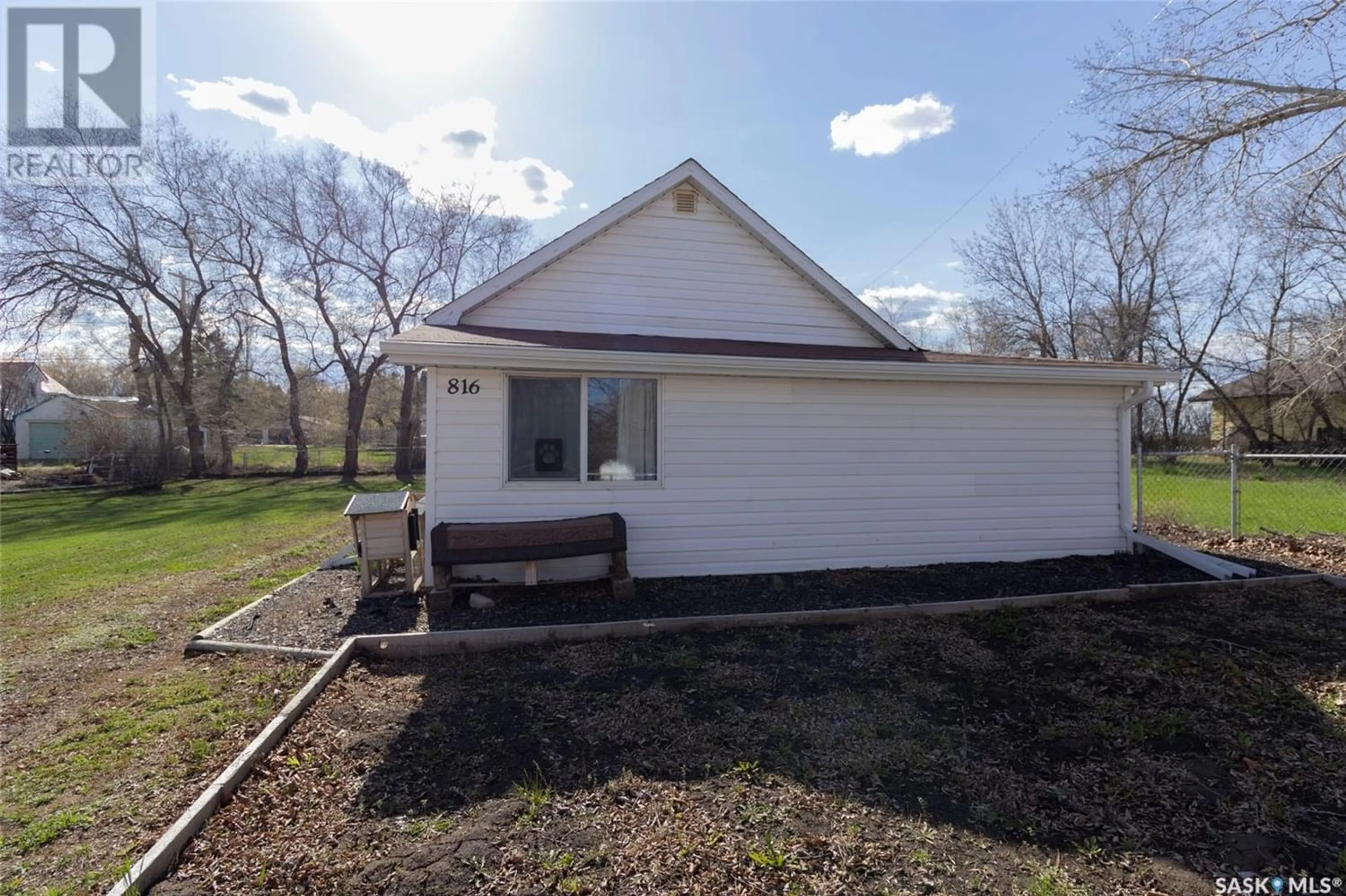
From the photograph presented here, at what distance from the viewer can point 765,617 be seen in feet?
17.2

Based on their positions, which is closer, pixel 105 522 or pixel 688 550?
pixel 688 550

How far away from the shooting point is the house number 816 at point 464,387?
598 centimetres

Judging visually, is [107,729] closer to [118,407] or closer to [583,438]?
[583,438]

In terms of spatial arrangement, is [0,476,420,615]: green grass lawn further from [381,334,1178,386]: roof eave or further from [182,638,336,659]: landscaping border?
[381,334,1178,386]: roof eave

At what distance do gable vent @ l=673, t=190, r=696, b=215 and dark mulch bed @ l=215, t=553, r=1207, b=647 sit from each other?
4.87 meters

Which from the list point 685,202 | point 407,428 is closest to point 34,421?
point 407,428

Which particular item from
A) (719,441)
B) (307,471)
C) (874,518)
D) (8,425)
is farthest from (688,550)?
(8,425)

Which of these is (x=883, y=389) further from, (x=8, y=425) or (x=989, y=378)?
(x=8, y=425)

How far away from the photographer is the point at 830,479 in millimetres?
6996

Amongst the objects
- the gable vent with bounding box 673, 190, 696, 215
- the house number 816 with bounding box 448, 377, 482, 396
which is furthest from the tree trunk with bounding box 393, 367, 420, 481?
the house number 816 with bounding box 448, 377, 482, 396

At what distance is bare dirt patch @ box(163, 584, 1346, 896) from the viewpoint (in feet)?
7.87

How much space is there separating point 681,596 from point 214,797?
3.97 m

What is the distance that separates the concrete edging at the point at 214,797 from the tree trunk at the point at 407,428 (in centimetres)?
2386

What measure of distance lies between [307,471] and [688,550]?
86.8 feet
